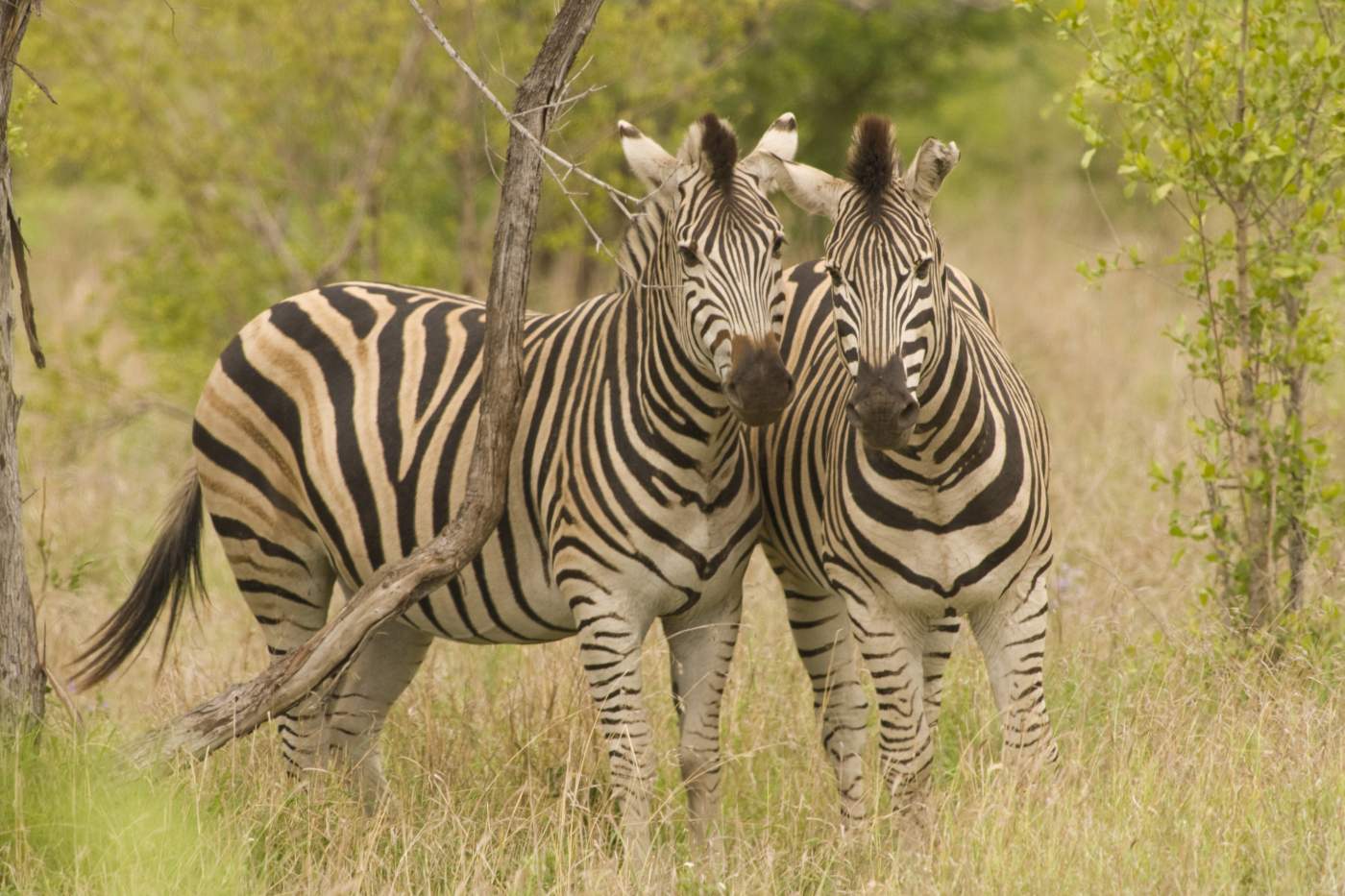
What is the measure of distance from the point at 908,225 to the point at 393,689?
241 centimetres

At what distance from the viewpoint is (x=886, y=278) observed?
371 centimetres

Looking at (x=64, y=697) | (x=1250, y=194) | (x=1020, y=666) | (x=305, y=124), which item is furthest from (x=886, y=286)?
(x=305, y=124)

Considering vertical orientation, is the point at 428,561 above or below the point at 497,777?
above

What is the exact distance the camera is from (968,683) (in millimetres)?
5367

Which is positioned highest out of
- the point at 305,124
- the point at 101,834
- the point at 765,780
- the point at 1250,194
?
the point at 305,124

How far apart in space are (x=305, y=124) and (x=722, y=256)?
21.3 feet

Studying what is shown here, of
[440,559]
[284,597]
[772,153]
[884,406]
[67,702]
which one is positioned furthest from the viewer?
[284,597]

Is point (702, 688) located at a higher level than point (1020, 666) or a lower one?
lower

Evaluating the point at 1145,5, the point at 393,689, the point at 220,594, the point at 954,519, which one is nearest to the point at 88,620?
the point at 220,594

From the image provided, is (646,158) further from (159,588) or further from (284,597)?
(159,588)

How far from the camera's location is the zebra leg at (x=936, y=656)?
4.36m

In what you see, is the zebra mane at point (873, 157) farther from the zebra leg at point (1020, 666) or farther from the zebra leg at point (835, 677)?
the zebra leg at point (835, 677)

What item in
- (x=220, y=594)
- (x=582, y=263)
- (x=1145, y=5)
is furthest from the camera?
(x=582, y=263)

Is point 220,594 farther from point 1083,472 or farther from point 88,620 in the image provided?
point 1083,472
